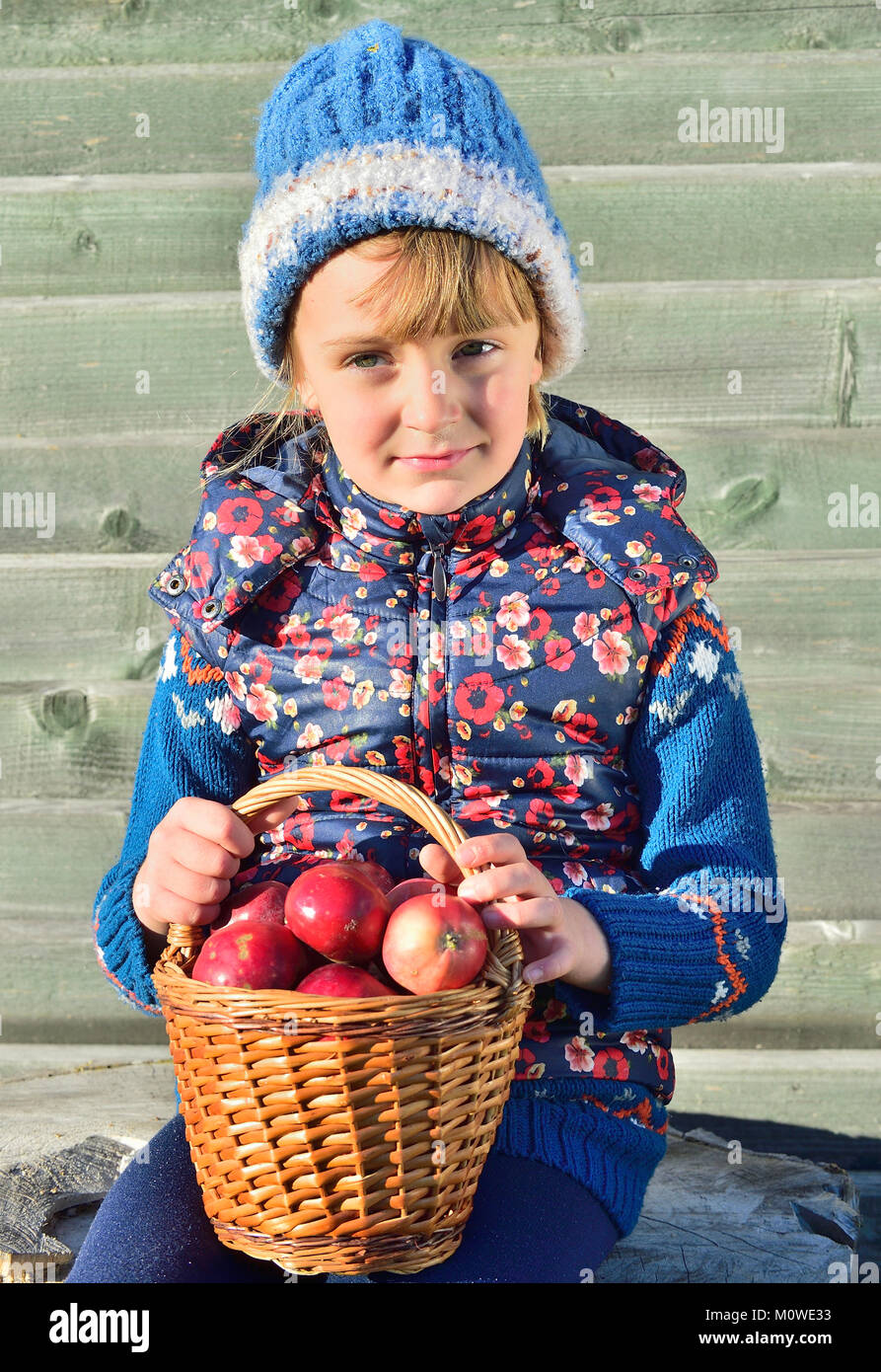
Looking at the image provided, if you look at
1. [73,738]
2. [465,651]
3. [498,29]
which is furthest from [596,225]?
[73,738]

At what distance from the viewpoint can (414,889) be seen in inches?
54.6

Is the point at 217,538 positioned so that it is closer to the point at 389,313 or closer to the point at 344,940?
the point at 389,313

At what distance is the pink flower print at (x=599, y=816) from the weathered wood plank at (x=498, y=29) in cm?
144

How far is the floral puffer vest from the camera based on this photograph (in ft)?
5.31

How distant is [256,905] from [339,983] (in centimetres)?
18

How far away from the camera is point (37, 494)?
8.13ft

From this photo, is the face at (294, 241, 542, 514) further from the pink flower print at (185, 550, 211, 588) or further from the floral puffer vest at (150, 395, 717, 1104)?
the pink flower print at (185, 550, 211, 588)

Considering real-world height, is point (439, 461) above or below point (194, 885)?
above

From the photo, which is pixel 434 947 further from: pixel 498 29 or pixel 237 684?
pixel 498 29

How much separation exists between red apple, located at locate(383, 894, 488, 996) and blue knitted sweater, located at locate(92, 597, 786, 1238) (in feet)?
0.79

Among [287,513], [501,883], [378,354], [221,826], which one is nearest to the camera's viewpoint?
[501,883]

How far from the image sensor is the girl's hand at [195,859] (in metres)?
1.41
